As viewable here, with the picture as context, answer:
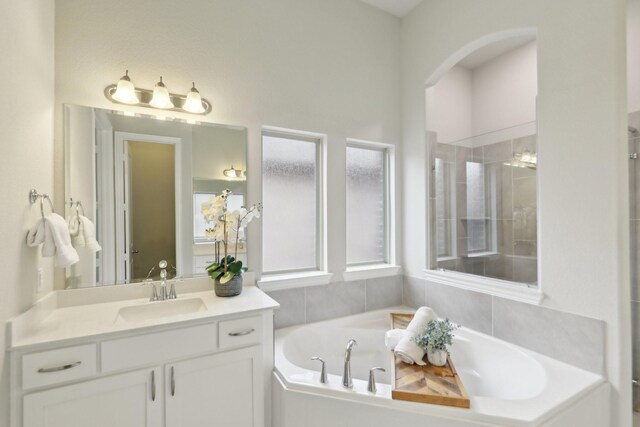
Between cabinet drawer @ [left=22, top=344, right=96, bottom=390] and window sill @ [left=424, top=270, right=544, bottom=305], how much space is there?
2272 millimetres

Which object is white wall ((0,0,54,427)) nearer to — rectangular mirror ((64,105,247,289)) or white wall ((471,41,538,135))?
rectangular mirror ((64,105,247,289))

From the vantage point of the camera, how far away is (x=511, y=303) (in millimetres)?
2010

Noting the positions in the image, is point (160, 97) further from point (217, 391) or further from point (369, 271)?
point (369, 271)

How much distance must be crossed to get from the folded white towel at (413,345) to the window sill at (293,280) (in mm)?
748

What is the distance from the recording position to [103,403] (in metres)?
1.35

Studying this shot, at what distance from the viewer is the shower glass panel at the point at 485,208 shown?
2475 mm

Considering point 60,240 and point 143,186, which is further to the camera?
point 143,186

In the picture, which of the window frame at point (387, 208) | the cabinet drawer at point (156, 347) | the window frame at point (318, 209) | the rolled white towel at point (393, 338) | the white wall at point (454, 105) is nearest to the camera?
the cabinet drawer at point (156, 347)

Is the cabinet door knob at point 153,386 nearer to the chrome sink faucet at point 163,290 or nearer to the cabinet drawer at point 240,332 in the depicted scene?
the cabinet drawer at point 240,332

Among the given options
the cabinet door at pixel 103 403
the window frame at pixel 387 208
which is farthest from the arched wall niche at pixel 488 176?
the cabinet door at pixel 103 403

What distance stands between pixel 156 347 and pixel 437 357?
1509mm

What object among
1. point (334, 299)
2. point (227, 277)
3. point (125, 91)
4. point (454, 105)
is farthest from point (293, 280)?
point (454, 105)

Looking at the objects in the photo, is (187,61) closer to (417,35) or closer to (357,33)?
(357,33)

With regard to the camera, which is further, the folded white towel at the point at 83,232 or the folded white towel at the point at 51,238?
the folded white towel at the point at 83,232
